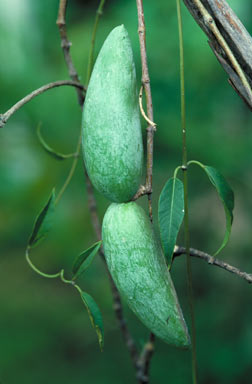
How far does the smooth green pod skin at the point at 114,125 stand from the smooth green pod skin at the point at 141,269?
0.10 ft

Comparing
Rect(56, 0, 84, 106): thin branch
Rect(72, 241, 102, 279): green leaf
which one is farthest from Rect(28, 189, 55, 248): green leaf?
Rect(56, 0, 84, 106): thin branch

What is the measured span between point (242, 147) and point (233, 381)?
678 millimetres

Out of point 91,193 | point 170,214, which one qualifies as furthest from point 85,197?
point 170,214

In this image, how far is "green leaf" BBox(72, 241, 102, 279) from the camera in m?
0.62

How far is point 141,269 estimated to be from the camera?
22.2 inches

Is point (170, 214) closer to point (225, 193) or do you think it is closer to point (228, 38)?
point (225, 193)

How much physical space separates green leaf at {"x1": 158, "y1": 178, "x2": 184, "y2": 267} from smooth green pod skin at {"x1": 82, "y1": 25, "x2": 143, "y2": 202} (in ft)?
0.13

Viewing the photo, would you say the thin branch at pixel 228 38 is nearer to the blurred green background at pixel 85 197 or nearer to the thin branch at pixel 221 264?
the thin branch at pixel 221 264

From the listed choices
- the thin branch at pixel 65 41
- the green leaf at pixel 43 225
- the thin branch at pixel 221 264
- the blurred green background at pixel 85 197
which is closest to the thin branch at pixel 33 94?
the thin branch at pixel 65 41

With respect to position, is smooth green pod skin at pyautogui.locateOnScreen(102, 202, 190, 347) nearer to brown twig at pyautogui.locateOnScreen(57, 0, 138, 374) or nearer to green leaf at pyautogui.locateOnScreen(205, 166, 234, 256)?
green leaf at pyautogui.locateOnScreen(205, 166, 234, 256)

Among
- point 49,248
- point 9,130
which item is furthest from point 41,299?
point 9,130

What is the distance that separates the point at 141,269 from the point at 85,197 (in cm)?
106

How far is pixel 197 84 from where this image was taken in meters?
1.51

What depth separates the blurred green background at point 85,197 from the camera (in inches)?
58.7
